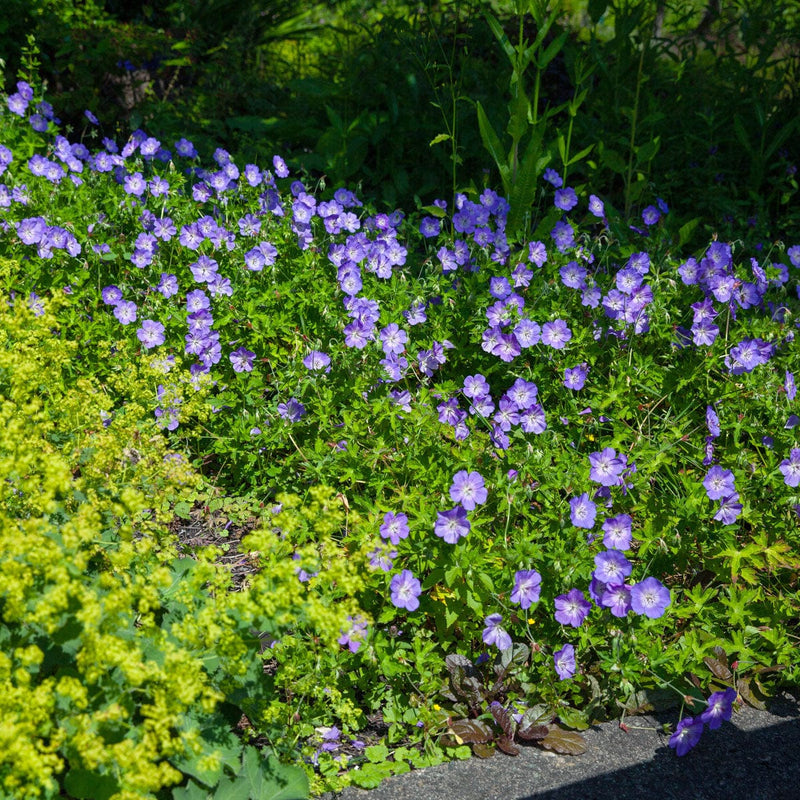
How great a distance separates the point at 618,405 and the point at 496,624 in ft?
3.48

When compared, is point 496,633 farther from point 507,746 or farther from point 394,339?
point 394,339

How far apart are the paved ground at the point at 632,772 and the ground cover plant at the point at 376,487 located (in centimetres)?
5

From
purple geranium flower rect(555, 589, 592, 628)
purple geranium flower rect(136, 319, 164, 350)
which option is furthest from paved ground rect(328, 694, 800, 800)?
purple geranium flower rect(136, 319, 164, 350)

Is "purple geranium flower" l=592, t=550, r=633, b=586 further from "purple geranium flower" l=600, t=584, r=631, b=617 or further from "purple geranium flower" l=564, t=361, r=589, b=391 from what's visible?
"purple geranium flower" l=564, t=361, r=589, b=391

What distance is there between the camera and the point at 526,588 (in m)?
2.40

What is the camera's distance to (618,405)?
10.3 ft

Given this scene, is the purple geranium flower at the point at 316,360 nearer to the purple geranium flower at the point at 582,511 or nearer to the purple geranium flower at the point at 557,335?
the purple geranium flower at the point at 557,335

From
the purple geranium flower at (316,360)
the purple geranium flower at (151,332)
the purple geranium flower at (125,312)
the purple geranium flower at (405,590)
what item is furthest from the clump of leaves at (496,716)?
the purple geranium flower at (125,312)

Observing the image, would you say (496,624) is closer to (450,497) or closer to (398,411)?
(450,497)

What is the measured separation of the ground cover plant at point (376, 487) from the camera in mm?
1971

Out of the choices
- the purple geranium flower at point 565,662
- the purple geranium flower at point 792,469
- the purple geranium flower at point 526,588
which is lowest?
the purple geranium flower at point 565,662

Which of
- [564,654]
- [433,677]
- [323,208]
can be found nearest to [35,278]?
[323,208]

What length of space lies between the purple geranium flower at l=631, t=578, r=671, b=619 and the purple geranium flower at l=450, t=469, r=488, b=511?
48 cm

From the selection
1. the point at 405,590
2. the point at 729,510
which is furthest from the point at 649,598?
the point at 405,590
